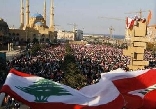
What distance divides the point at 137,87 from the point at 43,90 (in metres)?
1.76

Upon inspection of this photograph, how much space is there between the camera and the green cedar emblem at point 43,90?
20.3 feet

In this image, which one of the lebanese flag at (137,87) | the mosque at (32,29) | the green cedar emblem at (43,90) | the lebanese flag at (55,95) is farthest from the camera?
the mosque at (32,29)

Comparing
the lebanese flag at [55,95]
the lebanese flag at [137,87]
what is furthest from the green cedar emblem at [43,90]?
the lebanese flag at [137,87]

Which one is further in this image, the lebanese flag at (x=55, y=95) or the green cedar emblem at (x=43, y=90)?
the green cedar emblem at (x=43, y=90)

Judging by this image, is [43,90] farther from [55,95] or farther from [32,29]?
[32,29]

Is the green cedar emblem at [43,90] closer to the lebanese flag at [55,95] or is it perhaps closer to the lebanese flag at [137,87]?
the lebanese flag at [55,95]

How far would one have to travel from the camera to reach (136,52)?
60.5ft

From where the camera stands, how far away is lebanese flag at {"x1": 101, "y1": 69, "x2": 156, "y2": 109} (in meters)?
6.51

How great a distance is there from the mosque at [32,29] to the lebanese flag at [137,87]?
3373 inches

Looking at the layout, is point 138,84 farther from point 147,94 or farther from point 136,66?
point 136,66

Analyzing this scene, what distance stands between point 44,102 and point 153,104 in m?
1.88

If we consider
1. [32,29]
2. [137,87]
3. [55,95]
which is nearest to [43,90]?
[55,95]

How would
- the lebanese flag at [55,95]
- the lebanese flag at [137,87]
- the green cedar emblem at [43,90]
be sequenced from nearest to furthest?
the lebanese flag at [55,95]
the green cedar emblem at [43,90]
the lebanese flag at [137,87]

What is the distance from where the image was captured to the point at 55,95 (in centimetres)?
630
